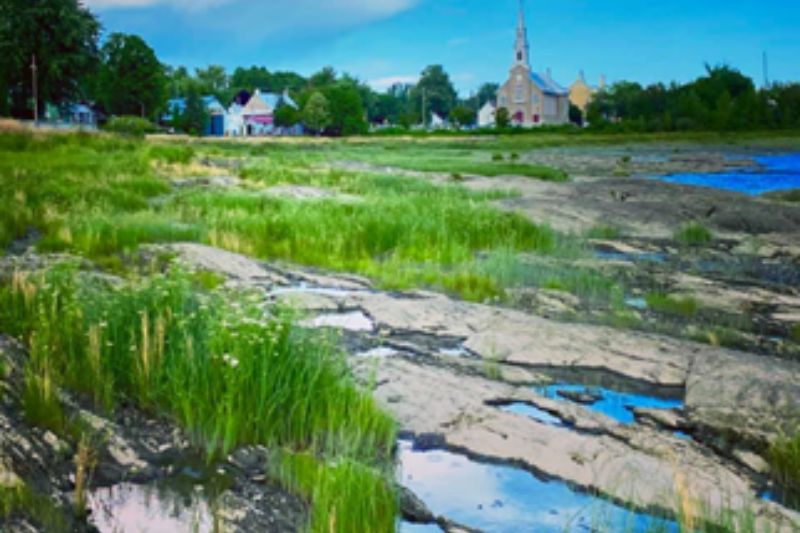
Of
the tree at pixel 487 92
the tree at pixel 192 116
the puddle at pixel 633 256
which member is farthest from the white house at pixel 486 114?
the puddle at pixel 633 256

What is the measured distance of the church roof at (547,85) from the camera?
13550cm

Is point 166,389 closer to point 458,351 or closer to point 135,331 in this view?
point 135,331

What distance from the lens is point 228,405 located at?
567 cm

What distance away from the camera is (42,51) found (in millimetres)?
70125

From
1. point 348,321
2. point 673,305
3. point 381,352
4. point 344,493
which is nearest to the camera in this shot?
point 344,493

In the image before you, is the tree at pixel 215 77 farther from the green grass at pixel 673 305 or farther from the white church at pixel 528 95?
the green grass at pixel 673 305

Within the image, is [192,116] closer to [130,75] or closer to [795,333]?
[130,75]

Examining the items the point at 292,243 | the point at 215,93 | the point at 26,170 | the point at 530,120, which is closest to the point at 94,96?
the point at 215,93

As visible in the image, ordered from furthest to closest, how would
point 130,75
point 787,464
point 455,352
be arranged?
point 130,75 → point 455,352 → point 787,464

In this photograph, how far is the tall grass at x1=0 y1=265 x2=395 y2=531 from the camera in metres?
5.75

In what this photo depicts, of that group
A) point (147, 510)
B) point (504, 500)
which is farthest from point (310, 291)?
point (147, 510)

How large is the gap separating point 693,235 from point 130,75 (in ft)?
272

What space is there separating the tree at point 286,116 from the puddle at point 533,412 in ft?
378

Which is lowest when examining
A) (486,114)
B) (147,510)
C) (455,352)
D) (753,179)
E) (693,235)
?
(147,510)
